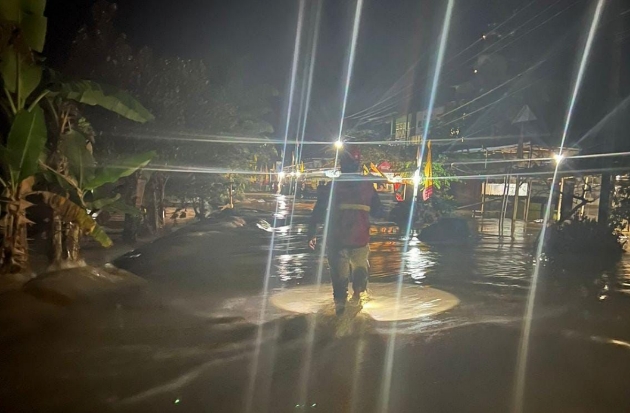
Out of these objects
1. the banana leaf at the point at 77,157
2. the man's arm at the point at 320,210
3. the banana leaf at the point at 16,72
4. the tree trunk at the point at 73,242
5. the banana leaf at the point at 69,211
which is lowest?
the tree trunk at the point at 73,242

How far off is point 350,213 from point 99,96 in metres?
3.79

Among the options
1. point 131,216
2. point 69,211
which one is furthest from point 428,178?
point 69,211

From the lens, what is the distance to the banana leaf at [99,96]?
7871 millimetres

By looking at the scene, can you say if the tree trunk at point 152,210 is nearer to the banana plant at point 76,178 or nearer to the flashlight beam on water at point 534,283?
the banana plant at point 76,178

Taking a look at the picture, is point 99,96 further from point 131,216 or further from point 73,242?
point 131,216

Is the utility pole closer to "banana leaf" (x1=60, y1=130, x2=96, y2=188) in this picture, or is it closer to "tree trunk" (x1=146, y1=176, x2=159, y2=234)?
"banana leaf" (x1=60, y1=130, x2=96, y2=188)

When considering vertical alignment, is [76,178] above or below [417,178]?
below

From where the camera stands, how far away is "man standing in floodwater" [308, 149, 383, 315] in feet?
23.7

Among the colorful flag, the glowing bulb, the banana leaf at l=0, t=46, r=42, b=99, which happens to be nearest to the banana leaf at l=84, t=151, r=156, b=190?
the banana leaf at l=0, t=46, r=42, b=99

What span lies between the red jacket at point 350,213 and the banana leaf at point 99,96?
3.36 meters

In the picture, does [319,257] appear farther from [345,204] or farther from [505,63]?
[505,63]

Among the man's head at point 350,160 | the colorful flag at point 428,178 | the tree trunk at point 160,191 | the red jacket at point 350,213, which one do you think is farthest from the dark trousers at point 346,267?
the colorful flag at point 428,178

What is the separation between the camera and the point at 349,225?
721 cm

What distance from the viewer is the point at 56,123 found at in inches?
337
